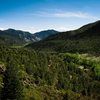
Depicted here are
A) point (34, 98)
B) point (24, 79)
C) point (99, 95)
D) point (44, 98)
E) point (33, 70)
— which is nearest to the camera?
point (34, 98)

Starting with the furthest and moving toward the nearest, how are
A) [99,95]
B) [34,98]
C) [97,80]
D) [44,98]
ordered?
[97,80]
[99,95]
[44,98]
[34,98]

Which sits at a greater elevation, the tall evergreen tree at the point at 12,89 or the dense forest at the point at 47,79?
the tall evergreen tree at the point at 12,89

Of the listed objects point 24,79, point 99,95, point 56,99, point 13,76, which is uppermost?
point 13,76

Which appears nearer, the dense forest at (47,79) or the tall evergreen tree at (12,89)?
the tall evergreen tree at (12,89)

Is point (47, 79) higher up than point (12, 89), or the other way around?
point (12, 89)

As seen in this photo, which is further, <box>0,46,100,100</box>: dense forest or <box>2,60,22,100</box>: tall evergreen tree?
<box>0,46,100,100</box>: dense forest

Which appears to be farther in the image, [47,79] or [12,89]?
[47,79]

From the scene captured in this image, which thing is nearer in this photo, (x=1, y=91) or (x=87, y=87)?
(x=1, y=91)

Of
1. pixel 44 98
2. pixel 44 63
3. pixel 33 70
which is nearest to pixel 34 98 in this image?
pixel 44 98

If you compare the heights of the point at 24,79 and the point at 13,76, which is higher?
the point at 13,76

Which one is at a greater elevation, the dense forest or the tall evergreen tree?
the tall evergreen tree

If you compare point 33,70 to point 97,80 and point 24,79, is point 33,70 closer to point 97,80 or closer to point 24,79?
point 24,79
